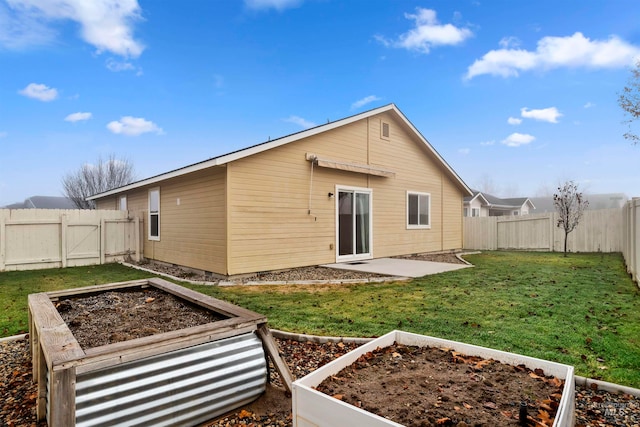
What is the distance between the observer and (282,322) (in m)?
4.38

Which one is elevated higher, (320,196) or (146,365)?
(320,196)

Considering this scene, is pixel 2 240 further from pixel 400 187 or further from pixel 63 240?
pixel 400 187

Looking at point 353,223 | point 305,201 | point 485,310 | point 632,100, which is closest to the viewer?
point 485,310

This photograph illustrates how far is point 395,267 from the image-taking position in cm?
945

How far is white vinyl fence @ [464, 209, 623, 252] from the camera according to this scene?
1402cm

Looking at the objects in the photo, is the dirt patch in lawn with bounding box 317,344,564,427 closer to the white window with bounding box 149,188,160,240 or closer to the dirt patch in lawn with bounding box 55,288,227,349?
the dirt patch in lawn with bounding box 55,288,227,349

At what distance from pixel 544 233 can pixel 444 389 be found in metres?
16.6

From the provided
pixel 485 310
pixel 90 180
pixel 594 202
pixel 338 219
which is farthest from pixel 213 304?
pixel 594 202

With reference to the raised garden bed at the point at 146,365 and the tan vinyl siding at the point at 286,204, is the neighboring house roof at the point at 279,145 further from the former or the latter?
the raised garden bed at the point at 146,365

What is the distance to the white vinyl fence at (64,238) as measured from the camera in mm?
10188

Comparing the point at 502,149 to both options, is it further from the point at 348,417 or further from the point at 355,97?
the point at 348,417

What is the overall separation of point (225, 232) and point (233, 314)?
5.34m

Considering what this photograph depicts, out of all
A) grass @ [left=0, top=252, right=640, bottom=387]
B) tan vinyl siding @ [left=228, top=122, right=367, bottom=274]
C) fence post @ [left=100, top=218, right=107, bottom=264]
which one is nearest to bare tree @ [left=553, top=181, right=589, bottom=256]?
grass @ [left=0, top=252, right=640, bottom=387]

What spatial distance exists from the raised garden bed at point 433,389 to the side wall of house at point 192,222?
6155 mm
